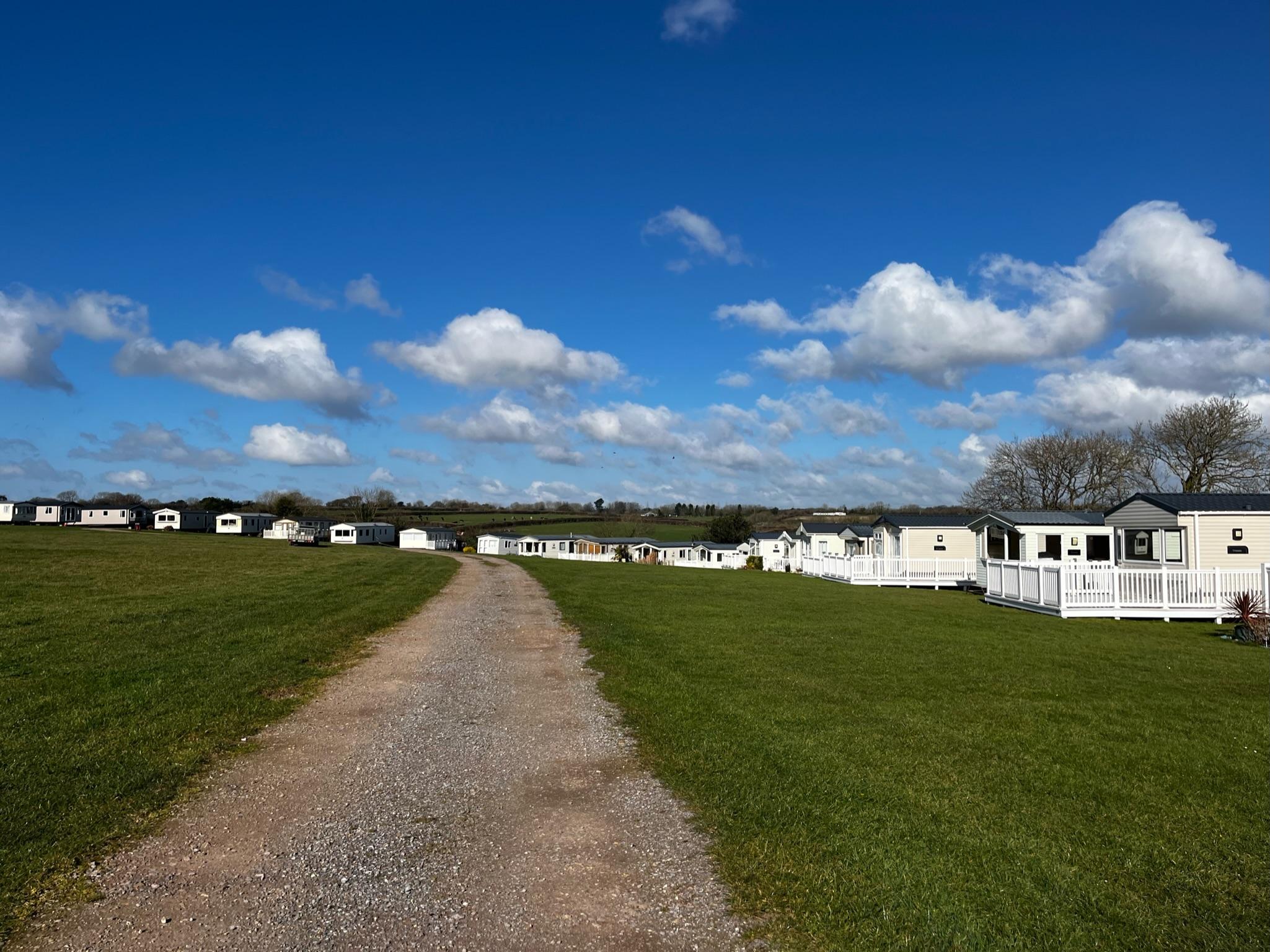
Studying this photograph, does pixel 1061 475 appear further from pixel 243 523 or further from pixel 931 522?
pixel 243 523

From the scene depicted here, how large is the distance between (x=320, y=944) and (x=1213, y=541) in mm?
28593

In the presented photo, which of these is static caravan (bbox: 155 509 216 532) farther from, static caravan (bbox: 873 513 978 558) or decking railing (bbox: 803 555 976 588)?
static caravan (bbox: 873 513 978 558)

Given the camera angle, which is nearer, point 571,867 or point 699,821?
point 571,867

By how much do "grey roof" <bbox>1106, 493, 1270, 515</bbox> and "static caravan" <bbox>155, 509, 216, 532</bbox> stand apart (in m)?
118

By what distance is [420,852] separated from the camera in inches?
191

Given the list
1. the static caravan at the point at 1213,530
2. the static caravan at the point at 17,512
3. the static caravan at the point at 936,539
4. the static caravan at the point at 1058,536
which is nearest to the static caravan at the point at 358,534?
the static caravan at the point at 17,512

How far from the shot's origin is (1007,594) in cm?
2566

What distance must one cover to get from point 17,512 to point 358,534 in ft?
179

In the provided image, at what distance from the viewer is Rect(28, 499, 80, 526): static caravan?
116 meters

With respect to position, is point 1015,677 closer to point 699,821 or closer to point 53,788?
point 699,821

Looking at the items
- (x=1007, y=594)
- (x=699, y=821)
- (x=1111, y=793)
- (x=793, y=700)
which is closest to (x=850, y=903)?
(x=699, y=821)

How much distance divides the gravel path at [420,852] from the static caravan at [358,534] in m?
98.5

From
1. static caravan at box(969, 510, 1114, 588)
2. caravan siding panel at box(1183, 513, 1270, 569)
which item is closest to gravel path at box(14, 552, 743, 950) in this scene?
caravan siding panel at box(1183, 513, 1270, 569)

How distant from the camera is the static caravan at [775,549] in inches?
2125
